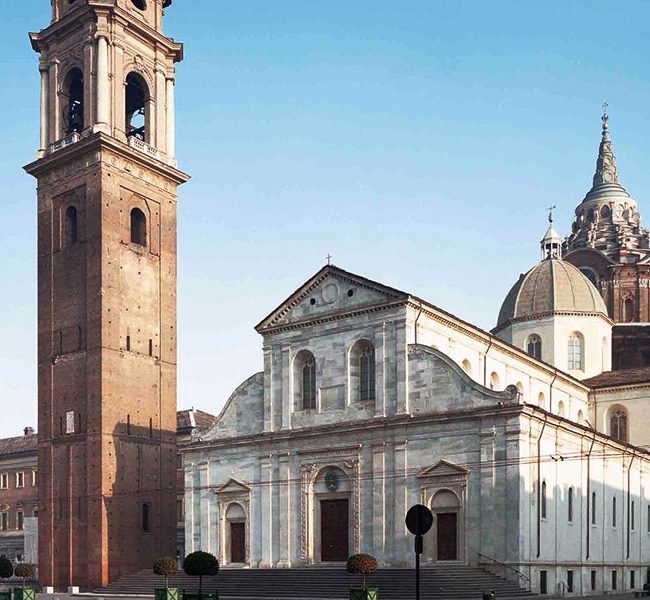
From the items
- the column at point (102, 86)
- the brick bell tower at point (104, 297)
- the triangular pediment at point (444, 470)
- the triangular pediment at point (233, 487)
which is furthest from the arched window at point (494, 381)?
the column at point (102, 86)

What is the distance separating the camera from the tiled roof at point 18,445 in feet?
240

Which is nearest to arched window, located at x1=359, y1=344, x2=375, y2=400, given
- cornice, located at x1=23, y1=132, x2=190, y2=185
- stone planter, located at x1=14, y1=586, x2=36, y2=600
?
stone planter, located at x1=14, y1=586, x2=36, y2=600

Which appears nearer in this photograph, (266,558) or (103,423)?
(266,558)

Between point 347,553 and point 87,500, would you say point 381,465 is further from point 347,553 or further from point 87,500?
point 87,500

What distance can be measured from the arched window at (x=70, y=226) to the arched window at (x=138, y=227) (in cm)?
288

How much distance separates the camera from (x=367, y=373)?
136 ft

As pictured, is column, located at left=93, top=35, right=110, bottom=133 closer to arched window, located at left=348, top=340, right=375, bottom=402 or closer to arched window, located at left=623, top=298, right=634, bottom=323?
arched window, located at left=348, top=340, right=375, bottom=402

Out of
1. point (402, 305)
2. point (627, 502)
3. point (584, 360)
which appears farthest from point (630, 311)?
point (402, 305)

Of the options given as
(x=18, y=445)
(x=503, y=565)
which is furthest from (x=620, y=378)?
(x=18, y=445)

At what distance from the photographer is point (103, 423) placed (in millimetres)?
46344

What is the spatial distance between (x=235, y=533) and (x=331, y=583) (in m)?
7.61

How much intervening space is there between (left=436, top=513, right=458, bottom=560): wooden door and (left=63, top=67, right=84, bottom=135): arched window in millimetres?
28237

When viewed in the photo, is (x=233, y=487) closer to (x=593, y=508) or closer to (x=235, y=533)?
(x=235, y=533)

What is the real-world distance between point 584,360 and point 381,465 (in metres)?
23.1
